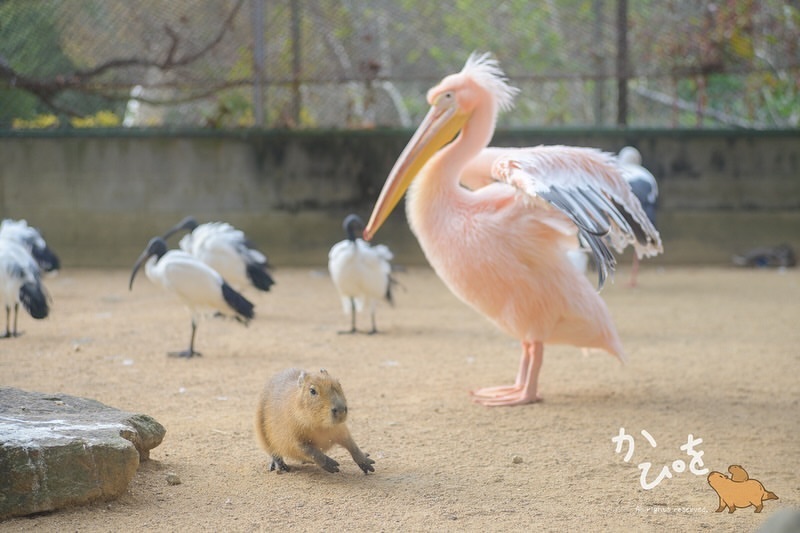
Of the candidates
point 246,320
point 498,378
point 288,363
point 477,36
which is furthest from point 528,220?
point 477,36

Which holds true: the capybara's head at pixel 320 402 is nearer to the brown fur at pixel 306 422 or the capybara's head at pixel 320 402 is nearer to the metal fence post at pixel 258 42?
the brown fur at pixel 306 422

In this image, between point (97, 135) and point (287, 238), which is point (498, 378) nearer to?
point (287, 238)

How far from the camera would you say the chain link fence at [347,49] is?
11617 mm

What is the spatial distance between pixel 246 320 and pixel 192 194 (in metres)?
4.77

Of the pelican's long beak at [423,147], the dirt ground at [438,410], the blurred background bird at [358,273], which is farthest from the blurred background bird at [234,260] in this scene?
the pelican's long beak at [423,147]

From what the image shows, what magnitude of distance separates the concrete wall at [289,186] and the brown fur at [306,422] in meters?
7.61

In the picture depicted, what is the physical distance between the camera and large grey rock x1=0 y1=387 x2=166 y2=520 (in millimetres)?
3547

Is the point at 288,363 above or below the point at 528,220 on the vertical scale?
below

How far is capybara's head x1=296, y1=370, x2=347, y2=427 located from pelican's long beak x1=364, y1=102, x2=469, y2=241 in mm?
1980

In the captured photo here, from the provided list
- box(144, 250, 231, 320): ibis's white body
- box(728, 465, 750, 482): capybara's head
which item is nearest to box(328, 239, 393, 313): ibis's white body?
box(144, 250, 231, 320): ibis's white body

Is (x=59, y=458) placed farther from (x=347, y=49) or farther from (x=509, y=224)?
(x=347, y=49)

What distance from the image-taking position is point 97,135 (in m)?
11.6

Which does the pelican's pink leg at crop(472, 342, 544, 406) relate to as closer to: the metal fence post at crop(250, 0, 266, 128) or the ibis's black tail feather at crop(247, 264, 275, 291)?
the ibis's black tail feather at crop(247, 264, 275, 291)

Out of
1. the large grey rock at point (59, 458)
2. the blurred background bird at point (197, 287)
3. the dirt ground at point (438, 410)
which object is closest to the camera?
the large grey rock at point (59, 458)
